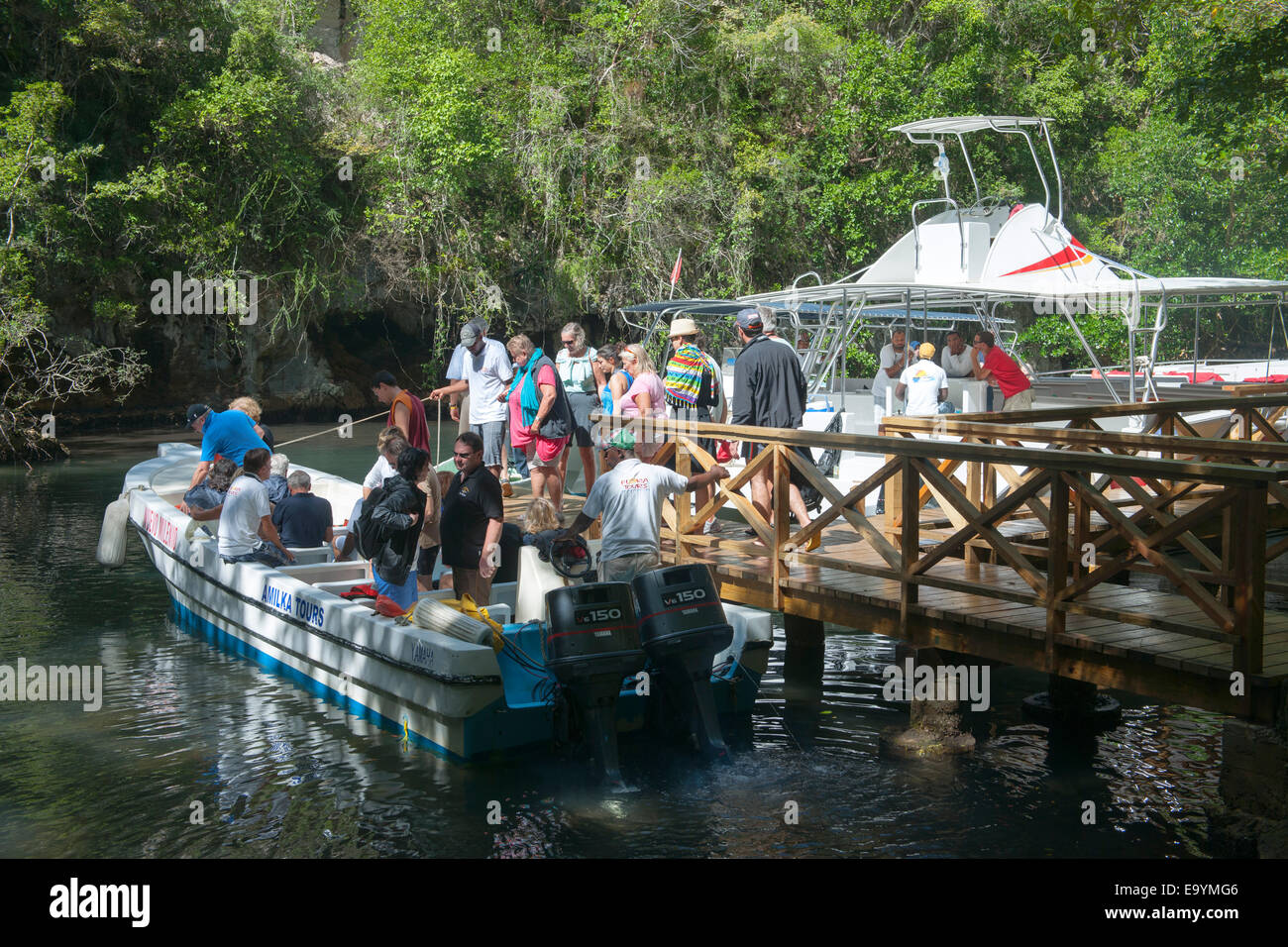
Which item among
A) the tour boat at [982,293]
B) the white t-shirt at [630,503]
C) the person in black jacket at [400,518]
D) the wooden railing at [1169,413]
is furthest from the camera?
the tour boat at [982,293]

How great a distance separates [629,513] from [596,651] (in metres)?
1.20

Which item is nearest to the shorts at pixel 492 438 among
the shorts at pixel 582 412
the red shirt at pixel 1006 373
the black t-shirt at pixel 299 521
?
the shorts at pixel 582 412

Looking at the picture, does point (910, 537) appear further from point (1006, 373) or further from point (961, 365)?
point (961, 365)

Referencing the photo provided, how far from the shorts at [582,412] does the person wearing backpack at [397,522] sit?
3.64 meters

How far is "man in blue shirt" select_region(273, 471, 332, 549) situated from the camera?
31.8 feet

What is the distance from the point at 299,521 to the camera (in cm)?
970

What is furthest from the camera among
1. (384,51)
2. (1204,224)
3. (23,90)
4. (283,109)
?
(1204,224)

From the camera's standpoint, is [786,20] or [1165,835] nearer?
[1165,835]

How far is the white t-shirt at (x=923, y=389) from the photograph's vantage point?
11.6 meters

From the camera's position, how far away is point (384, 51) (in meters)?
25.1

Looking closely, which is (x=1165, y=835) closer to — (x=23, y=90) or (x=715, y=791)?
(x=715, y=791)

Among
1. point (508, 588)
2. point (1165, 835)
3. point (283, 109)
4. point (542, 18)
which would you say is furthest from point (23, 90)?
point (1165, 835)

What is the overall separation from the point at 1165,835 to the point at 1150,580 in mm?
6190

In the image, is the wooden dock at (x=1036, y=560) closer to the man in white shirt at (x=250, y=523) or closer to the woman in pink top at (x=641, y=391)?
the woman in pink top at (x=641, y=391)
